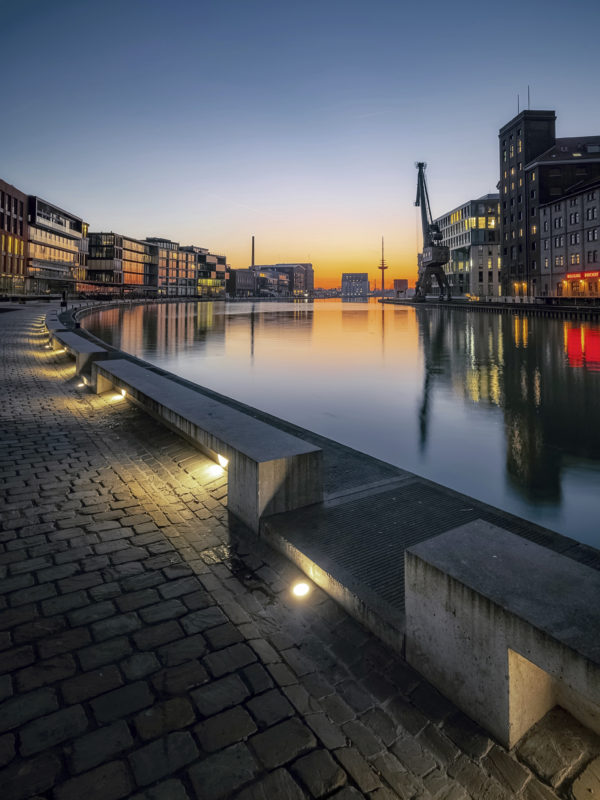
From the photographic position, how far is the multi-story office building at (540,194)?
2908 inches

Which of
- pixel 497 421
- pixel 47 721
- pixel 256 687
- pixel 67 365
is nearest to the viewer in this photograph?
pixel 47 721

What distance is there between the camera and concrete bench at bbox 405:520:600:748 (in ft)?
8.68

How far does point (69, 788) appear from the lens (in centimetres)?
259

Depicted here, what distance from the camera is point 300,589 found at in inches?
174

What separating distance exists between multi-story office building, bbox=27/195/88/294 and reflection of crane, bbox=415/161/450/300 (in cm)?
7130

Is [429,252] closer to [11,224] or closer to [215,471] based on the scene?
[11,224]

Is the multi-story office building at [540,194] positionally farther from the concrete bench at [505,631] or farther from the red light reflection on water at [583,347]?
the concrete bench at [505,631]

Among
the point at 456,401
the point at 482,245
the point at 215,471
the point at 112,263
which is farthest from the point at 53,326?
the point at 112,263

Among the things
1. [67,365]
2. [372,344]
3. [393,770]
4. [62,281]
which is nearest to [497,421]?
[393,770]

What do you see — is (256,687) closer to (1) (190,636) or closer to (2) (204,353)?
(1) (190,636)

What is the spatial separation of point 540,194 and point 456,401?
259ft

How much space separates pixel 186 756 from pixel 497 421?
11303mm

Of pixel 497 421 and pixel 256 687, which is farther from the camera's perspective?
pixel 497 421

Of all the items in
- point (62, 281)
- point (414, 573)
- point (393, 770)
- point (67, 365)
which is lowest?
point (393, 770)
